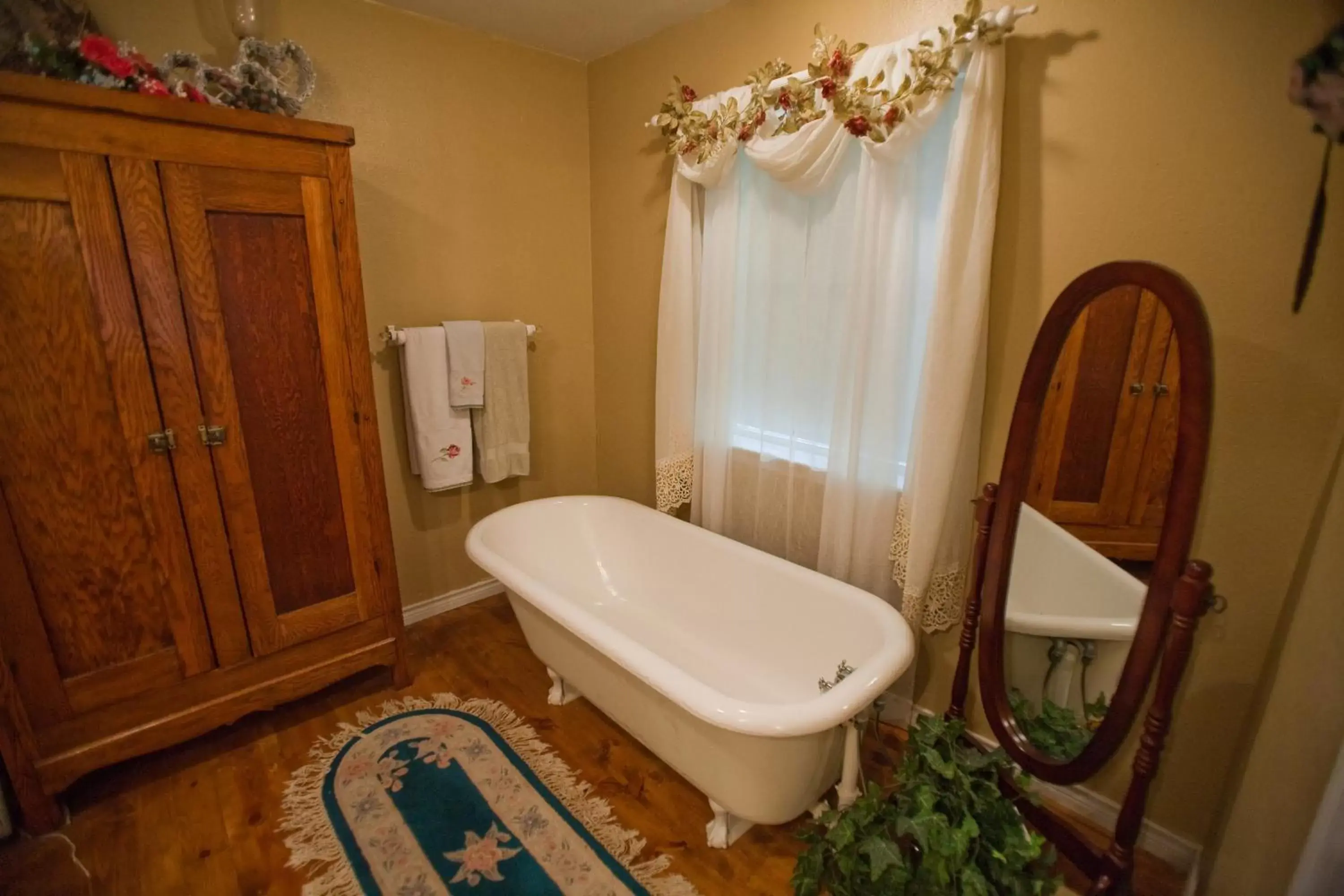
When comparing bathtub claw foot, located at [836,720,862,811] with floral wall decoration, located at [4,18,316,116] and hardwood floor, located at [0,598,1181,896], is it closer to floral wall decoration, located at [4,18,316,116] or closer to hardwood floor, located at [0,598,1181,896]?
hardwood floor, located at [0,598,1181,896]

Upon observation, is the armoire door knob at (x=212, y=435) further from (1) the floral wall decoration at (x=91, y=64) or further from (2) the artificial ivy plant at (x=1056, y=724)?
(2) the artificial ivy plant at (x=1056, y=724)

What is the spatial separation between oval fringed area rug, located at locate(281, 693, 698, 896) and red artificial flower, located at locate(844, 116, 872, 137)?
6.38ft

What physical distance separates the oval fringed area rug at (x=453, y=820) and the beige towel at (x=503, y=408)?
102 cm

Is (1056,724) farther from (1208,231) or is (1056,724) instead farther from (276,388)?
(276,388)

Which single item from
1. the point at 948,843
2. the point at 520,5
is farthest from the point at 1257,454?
the point at 520,5

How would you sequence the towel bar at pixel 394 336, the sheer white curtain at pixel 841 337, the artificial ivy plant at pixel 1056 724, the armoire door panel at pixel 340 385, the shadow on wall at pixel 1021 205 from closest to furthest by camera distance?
the artificial ivy plant at pixel 1056 724
the shadow on wall at pixel 1021 205
the sheer white curtain at pixel 841 337
the armoire door panel at pixel 340 385
the towel bar at pixel 394 336

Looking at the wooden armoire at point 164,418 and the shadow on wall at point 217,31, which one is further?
the shadow on wall at point 217,31

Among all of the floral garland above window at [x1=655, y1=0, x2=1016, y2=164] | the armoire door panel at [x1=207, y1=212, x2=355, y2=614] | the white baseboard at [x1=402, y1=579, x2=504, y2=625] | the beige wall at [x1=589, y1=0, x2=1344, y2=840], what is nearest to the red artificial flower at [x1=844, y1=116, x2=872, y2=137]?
the floral garland above window at [x1=655, y1=0, x2=1016, y2=164]

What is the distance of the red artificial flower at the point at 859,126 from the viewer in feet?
4.82

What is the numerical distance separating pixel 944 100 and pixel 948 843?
1671mm

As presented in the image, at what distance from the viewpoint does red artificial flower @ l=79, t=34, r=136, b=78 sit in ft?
4.25

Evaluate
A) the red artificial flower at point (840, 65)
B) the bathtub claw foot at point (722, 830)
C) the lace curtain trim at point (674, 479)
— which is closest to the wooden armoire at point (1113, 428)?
the red artificial flower at point (840, 65)

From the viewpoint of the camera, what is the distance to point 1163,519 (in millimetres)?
1051

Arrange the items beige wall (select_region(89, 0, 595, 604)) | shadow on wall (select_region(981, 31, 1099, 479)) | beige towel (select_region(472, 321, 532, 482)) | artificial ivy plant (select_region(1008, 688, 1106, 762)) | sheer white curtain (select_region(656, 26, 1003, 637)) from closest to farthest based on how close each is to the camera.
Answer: artificial ivy plant (select_region(1008, 688, 1106, 762))
shadow on wall (select_region(981, 31, 1099, 479))
sheer white curtain (select_region(656, 26, 1003, 637))
beige wall (select_region(89, 0, 595, 604))
beige towel (select_region(472, 321, 532, 482))
